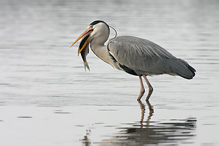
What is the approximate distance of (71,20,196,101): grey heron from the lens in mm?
12414

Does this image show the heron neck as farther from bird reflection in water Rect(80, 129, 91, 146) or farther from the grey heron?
bird reflection in water Rect(80, 129, 91, 146)

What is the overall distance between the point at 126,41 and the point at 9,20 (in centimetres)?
2515

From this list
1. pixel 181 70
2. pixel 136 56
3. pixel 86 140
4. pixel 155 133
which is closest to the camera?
pixel 86 140

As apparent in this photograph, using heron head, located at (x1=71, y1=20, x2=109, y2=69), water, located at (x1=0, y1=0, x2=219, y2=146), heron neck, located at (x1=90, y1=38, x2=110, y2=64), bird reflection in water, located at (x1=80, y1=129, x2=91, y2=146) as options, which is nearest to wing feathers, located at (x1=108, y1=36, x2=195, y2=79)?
heron neck, located at (x1=90, y1=38, x2=110, y2=64)

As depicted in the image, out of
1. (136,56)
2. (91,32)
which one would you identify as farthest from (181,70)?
(91,32)

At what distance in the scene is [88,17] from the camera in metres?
38.8

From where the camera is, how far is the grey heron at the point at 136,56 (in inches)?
489

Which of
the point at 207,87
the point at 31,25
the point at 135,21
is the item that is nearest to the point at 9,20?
the point at 31,25

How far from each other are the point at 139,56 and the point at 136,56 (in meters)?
0.06

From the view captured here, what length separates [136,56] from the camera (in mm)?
12516

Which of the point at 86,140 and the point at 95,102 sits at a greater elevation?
the point at 86,140

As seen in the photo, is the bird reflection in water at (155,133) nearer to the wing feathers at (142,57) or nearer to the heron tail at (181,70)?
the heron tail at (181,70)

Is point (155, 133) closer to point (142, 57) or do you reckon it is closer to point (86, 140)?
point (86, 140)

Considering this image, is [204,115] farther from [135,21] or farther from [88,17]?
[88,17]
